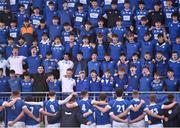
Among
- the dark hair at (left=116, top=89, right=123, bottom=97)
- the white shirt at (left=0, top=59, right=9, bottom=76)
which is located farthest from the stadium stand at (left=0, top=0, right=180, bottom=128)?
→ the dark hair at (left=116, top=89, right=123, bottom=97)

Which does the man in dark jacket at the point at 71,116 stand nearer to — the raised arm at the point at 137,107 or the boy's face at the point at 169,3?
the raised arm at the point at 137,107

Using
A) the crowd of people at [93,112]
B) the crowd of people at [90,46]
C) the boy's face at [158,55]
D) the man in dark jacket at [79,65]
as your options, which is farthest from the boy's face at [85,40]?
the crowd of people at [93,112]

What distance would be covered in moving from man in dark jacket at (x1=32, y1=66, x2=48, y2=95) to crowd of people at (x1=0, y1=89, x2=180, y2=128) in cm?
230

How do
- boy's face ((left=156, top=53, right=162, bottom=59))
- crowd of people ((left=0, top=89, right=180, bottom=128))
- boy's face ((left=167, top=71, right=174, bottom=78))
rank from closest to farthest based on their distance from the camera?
crowd of people ((left=0, top=89, right=180, bottom=128)) < boy's face ((left=167, top=71, right=174, bottom=78)) < boy's face ((left=156, top=53, right=162, bottom=59))

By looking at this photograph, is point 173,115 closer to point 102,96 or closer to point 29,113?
point 102,96

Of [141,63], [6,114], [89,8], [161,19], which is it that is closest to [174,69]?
[141,63]

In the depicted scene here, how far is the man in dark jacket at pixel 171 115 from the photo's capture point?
18.5 meters

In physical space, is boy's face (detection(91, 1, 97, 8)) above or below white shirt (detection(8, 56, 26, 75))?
above

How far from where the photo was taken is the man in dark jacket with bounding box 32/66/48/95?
A: 2172 centimetres

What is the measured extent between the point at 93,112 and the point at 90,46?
14.3ft

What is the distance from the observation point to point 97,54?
22.6m

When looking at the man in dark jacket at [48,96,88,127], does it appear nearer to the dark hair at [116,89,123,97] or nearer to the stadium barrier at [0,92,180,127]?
the dark hair at [116,89,123,97]

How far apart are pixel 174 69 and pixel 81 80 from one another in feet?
10.5

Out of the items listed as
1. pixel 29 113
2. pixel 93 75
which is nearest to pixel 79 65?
pixel 93 75
